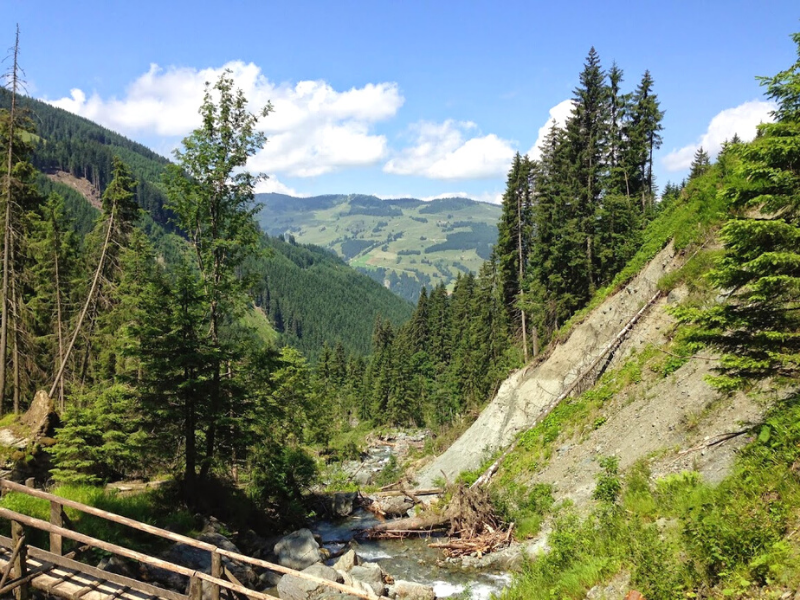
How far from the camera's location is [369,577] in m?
14.2

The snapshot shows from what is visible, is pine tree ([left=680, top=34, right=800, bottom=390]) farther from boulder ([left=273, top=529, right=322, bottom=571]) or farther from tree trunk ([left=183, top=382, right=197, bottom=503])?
tree trunk ([left=183, top=382, right=197, bottom=503])

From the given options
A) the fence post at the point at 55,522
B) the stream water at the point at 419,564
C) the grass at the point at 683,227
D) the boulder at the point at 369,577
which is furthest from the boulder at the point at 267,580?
the grass at the point at 683,227

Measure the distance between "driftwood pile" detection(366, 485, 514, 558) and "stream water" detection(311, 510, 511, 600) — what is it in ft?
A: 1.59

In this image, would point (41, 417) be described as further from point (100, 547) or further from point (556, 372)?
point (556, 372)

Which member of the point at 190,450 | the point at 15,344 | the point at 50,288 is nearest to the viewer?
the point at 190,450

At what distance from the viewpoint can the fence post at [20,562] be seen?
8609 millimetres

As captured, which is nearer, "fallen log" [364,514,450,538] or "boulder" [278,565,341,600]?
"boulder" [278,565,341,600]

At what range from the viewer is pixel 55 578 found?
352 inches

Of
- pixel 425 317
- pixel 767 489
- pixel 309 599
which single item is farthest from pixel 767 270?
Result: pixel 425 317

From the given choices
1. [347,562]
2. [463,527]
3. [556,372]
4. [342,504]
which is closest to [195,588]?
[347,562]

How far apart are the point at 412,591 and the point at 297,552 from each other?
502 cm

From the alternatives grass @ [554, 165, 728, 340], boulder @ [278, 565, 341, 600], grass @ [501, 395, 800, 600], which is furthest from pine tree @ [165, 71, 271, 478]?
grass @ [554, 165, 728, 340]

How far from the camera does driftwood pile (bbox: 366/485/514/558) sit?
1609 centimetres

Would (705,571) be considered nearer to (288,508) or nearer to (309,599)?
(309,599)
